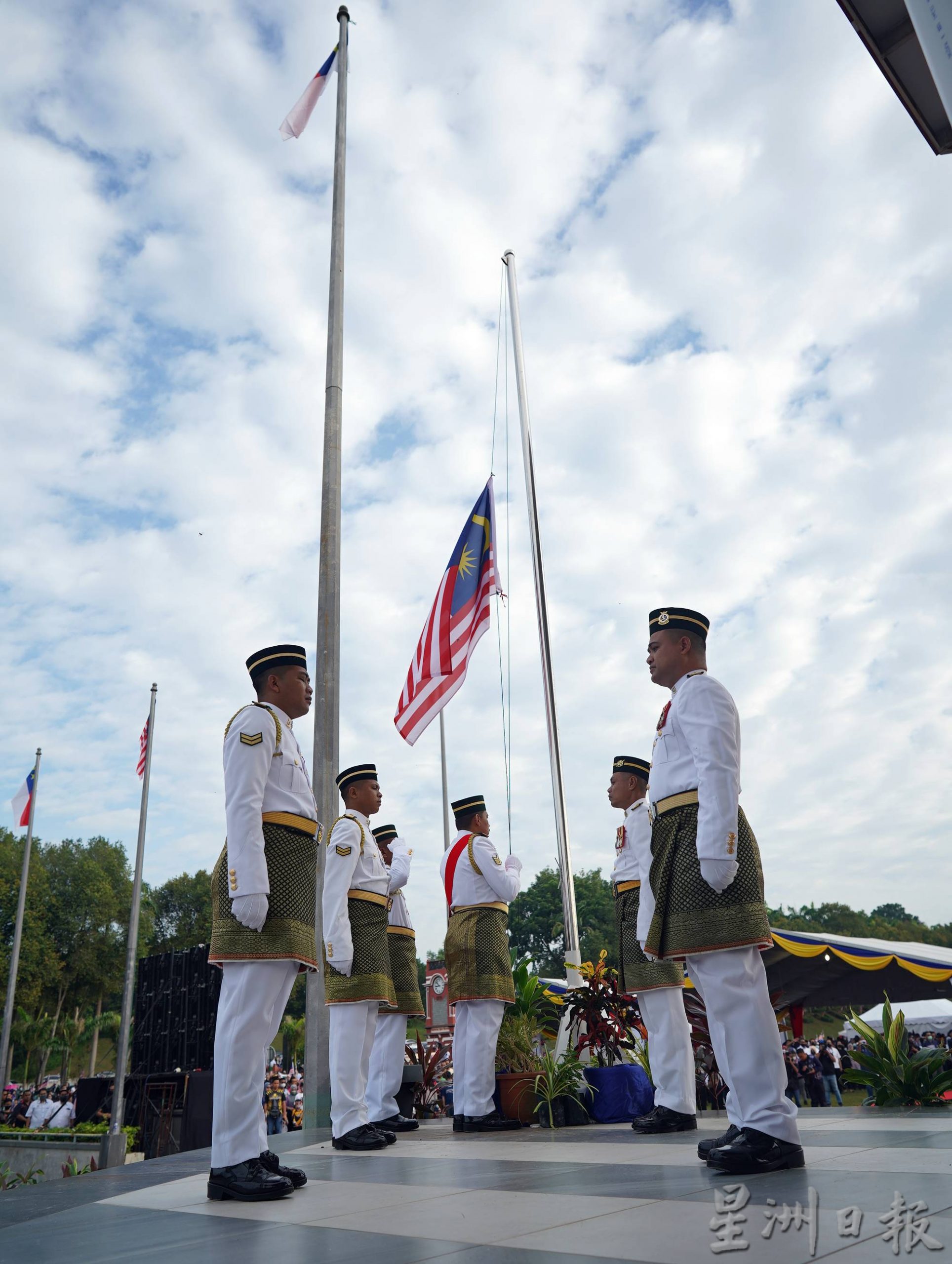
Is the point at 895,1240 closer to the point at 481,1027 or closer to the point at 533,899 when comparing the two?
the point at 481,1027

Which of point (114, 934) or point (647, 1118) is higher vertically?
point (114, 934)

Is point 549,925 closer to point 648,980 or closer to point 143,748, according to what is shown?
point 143,748

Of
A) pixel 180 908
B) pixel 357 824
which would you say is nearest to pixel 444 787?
pixel 357 824

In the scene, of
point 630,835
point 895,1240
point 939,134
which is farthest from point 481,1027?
point 939,134

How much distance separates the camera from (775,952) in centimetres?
1348

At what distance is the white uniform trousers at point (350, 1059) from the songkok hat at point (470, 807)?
5.28 feet

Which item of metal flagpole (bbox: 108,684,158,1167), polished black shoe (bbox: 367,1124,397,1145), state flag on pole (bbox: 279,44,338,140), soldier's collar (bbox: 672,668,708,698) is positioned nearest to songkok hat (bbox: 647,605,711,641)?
soldier's collar (bbox: 672,668,708,698)

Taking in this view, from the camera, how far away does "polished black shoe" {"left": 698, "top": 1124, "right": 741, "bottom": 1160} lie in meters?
3.45

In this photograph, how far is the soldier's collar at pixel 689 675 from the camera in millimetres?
4094

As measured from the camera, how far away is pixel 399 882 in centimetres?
691

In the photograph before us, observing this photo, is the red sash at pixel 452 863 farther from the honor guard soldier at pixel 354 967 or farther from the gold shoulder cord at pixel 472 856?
the honor guard soldier at pixel 354 967

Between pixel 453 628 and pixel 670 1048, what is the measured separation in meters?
5.39

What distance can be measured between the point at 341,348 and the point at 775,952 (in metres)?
10.1

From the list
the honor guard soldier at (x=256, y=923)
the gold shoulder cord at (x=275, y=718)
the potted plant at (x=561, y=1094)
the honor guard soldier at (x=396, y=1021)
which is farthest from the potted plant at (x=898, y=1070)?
the gold shoulder cord at (x=275, y=718)
